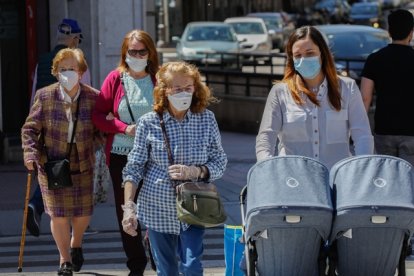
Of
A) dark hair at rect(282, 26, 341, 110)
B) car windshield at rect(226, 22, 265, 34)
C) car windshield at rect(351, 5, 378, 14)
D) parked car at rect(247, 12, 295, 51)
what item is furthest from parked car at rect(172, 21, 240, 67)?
dark hair at rect(282, 26, 341, 110)

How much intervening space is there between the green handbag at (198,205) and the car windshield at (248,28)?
32887mm

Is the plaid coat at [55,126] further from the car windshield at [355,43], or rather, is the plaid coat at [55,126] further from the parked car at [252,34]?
the parked car at [252,34]

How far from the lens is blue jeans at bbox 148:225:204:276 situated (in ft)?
21.9

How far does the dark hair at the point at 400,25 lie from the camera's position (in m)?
8.62

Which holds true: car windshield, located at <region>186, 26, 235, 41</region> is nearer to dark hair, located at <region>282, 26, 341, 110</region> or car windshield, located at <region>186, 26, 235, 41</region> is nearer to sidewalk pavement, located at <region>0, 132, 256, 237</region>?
sidewalk pavement, located at <region>0, 132, 256, 237</region>

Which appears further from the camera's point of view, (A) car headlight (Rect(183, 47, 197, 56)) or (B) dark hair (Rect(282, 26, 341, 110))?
(A) car headlight (Rect(183, 47, 197, 56))

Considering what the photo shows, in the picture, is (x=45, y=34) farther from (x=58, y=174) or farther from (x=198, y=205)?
(x=198, y=205)

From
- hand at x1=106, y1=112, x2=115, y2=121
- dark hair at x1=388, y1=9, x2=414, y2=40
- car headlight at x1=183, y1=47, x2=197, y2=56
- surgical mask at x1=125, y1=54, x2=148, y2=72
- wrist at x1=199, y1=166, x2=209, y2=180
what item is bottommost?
car headlight at x1=183, y1=47, x2=197, y2=56

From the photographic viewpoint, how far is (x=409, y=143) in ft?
28.4

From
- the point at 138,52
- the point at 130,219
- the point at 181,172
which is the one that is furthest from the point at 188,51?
the point at 130,219

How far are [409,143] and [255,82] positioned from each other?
12830 millimetres

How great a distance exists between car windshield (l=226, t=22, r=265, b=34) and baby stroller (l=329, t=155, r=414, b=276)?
33167 millimetres

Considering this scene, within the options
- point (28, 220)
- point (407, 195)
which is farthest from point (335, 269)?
point (28, 220)

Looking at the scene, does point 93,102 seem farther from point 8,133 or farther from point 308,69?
point 8,133
